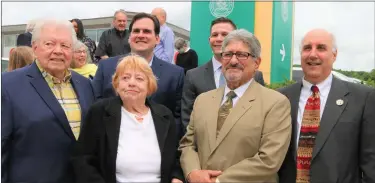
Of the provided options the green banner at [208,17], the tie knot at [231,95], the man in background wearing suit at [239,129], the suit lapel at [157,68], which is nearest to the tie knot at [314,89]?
the man in background wearing suit at [239,129]

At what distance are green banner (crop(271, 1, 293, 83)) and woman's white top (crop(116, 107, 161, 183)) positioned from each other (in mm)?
7263

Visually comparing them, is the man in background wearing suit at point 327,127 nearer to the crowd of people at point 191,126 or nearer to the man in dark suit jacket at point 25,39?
the crowd of people at point 191,126

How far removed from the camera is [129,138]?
307 centimetres

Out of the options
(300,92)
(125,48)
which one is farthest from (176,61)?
(300,92)

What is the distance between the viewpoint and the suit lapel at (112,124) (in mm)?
3010

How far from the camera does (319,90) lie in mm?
3418

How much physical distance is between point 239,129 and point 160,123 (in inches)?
23.5

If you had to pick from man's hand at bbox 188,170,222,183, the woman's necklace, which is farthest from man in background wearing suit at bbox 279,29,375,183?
the woman's necklace

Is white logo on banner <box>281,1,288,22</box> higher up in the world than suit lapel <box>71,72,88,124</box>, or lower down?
higher up

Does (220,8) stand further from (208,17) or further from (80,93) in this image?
(80,93)

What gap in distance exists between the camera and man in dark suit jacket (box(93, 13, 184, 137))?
4.02 m

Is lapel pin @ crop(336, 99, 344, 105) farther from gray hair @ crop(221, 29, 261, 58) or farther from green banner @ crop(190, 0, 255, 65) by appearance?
green banner @ crop(190, 0, 255, 65)

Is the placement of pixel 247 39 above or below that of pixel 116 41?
above

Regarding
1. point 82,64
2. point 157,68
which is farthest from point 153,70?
point 82,64
